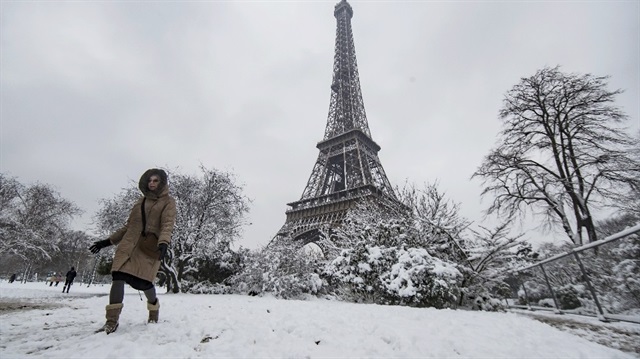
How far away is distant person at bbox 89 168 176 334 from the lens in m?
3.02

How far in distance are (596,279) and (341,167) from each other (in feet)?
114

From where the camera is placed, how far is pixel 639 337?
3596mm

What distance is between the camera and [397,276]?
697 cm

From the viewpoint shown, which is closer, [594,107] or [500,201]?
[594,107]

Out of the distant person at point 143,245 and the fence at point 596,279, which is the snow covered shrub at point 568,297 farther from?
the distant person at point 143,245

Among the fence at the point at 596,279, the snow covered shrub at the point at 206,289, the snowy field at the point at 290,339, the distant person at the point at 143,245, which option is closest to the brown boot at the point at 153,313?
the distant person at the point at 143,245

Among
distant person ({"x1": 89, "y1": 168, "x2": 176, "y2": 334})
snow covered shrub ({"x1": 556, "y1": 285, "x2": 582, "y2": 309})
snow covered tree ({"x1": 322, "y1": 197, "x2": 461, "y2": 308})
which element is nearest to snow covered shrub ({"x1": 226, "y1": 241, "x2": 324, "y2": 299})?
snow covered tree ({"x1": 322, "y1": 197, "x2": 461, "y2": 308})

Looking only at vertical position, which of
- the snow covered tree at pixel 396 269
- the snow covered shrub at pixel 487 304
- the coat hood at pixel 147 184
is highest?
the coat hood at pixel 147 184

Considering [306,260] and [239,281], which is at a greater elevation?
[306,260]

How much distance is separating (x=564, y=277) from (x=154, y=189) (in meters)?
7.83

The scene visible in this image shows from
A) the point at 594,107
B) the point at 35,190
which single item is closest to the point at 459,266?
the point at 594,107

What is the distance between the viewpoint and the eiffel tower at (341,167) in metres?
27.9

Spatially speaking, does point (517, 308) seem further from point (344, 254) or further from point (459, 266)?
point (344, 254)

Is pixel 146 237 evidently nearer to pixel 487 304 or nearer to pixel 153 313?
pixel 153 313
